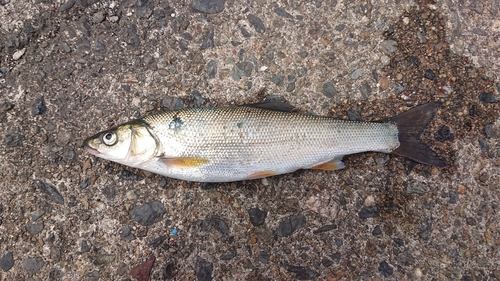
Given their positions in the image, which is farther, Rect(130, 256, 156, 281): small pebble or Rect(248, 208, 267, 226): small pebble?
Rect(248, 208, 267, 226): small pebble

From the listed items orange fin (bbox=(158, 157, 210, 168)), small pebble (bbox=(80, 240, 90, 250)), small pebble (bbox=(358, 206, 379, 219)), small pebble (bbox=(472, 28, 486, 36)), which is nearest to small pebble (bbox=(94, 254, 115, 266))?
small pebble (bbox=(80, 240, 90, 250))

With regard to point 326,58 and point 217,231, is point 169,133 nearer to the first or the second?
point 217,231

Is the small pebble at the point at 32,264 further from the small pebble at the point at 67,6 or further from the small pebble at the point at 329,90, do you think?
the small pebble at the point at 329,90

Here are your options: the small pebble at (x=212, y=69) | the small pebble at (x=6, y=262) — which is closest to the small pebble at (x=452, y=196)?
the small pebble at (x=212, y=69)

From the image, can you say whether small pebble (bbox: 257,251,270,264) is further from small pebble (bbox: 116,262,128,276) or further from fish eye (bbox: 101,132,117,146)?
fish eye (bbox: 101,132,117,146)

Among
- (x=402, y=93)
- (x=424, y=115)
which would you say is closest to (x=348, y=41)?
(x=402, y=93)
